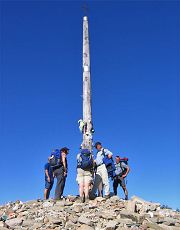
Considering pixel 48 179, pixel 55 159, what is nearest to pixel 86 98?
pixel 55 159

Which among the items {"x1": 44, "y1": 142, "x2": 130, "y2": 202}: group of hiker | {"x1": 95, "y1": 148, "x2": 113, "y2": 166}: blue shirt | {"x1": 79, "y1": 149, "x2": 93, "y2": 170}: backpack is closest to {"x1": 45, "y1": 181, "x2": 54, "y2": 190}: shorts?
{"x1": 44, "y1": 142, "x2": 130, "y2": 202}: group of hiker

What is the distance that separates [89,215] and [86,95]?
798 centimetres

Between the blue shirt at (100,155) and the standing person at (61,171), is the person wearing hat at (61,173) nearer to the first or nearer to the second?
the standing person at (61,171)

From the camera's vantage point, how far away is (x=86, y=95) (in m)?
19.8

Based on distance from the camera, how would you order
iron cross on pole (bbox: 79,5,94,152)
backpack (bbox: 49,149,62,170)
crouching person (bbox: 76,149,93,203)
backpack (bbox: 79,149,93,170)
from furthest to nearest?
iron cross on pole (bbox: 79,5,94,152), backpack (bbox: 49,149,62,170), backpack (bbox: 79,149,93,170), crouching person (bbox: 76,149,93,203)

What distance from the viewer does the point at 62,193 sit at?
52.7ft

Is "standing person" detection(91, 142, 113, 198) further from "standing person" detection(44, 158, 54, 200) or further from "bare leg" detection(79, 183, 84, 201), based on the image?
"standing person" detection(44, 158, 54, 200)

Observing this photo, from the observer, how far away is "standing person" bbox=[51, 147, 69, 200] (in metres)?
15.9

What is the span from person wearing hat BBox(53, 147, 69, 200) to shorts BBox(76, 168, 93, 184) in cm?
55

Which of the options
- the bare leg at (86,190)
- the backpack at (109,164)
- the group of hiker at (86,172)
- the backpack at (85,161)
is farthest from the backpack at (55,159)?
the backpack at (109,164)

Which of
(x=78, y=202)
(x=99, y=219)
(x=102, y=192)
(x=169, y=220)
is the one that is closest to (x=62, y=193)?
(x=78, y=202)

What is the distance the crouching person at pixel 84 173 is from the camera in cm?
1584

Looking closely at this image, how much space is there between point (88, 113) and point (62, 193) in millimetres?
4798

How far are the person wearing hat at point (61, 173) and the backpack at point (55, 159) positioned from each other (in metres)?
0.08
